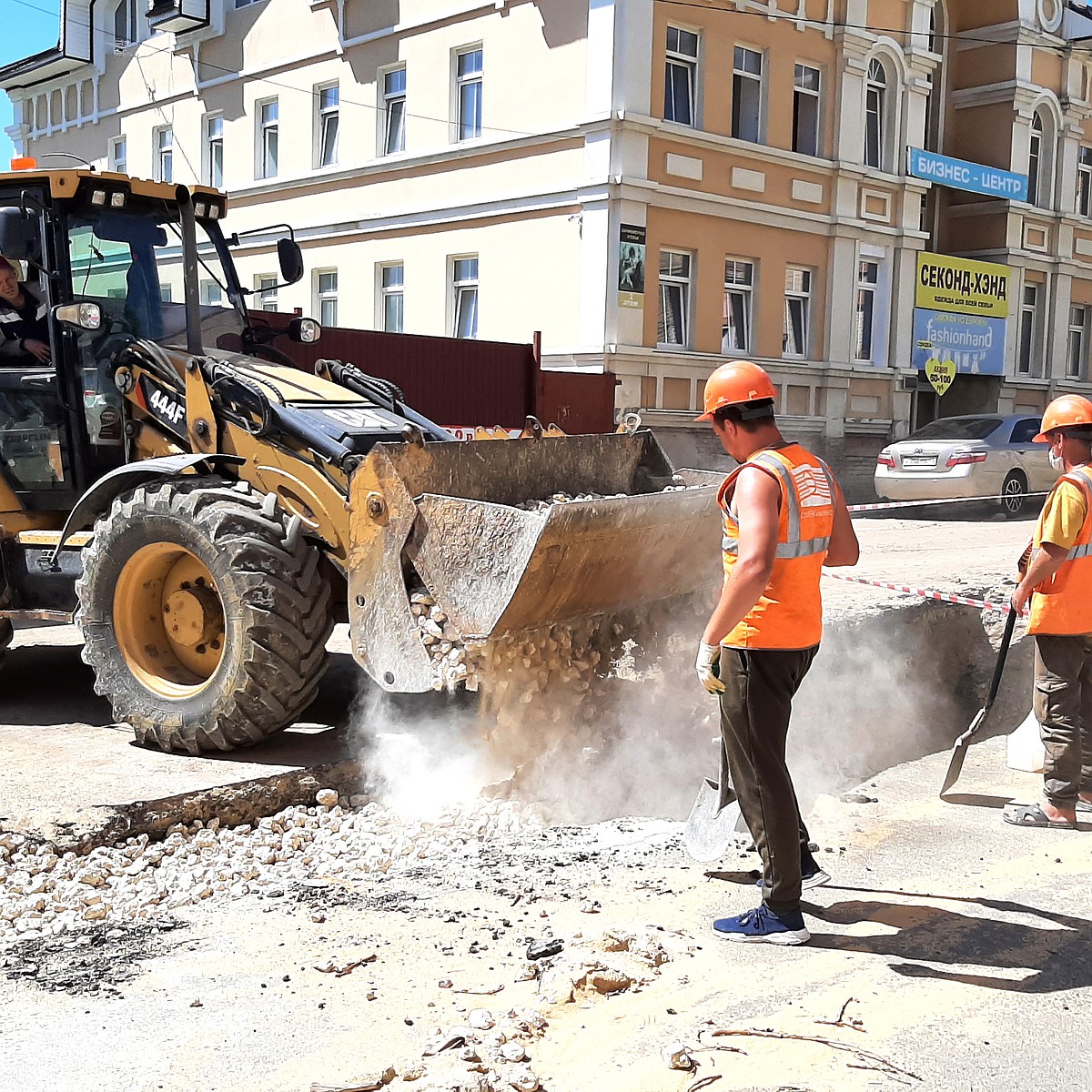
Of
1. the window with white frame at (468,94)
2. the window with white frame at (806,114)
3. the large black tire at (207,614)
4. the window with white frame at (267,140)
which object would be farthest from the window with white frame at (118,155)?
the large black tire at (207,614)

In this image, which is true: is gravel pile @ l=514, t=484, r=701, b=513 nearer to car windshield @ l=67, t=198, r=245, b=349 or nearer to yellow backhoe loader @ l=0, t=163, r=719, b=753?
yellow backhoe loader @ l=0, t=163, r=719, b=753

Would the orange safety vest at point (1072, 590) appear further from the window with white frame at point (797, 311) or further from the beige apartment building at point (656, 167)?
the window with white frame at point (797, 311)

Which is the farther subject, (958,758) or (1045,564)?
(958,758)

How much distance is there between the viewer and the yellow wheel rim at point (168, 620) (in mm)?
6398

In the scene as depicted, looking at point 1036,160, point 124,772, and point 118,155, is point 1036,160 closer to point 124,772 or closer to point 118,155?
point 118,155

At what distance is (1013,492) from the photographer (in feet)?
63.0

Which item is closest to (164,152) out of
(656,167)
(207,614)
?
(656,167)

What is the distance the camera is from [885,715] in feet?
25.7

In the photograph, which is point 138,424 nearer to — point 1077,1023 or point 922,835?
point 922,835

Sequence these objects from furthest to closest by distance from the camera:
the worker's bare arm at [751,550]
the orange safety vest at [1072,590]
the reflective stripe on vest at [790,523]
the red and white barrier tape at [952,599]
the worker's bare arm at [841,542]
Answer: the red and white barrier tape at [952,599], the orange safety vest at [1072,590], the worker's bare arm at [841,542], the reflective stripe on vest at [790,523], the worker's bare arm at [751,550]

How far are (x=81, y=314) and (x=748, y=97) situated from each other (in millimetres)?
16815

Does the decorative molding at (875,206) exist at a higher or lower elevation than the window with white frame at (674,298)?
higher

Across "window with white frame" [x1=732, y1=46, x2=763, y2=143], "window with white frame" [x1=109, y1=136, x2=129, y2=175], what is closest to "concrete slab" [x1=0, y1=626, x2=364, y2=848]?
"window with white frame" [x1=732, y1=46, x2=763, y2=143]

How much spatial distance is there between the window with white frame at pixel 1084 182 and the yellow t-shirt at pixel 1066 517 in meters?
26.3
